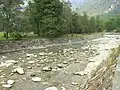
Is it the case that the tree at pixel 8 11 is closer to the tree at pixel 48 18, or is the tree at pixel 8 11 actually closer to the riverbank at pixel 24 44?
the riverbank at pixel 24 44

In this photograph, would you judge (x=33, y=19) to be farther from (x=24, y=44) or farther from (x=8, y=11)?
(x=8, y=11)

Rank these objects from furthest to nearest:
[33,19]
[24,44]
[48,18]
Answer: [33,19], [48,18], [24,44]

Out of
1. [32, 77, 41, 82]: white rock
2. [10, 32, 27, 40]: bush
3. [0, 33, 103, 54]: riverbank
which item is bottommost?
[32, 77, 41, 82]: white rock

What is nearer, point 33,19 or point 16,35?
point 16,35

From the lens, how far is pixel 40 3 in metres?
49.5

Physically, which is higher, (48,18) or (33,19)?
(48,18)

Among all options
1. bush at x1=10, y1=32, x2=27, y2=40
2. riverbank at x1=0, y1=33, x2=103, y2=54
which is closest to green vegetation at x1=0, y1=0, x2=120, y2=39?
bush at x1=10, y1=32, x2=27, y2=40

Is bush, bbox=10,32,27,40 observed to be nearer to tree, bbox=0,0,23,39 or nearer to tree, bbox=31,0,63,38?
tree, bbox=0,0,23,39

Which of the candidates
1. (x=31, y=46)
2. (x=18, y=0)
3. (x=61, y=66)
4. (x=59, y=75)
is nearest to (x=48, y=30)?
(x=31, y=46)

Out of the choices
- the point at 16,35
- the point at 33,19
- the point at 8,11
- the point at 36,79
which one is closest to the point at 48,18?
the point at 33,19

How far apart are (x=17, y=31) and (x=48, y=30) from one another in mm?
10287

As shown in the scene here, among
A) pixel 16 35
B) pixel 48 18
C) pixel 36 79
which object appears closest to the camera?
pixel 36 79

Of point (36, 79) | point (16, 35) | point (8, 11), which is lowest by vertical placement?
point (36, 79)

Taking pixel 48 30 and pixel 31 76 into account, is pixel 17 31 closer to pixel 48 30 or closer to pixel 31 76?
pixel 48 30
